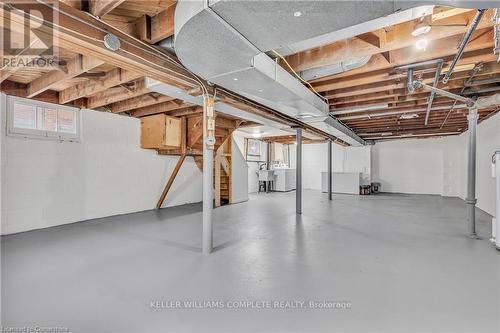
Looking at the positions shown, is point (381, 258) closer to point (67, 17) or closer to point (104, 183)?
Answer: point (67, 17)

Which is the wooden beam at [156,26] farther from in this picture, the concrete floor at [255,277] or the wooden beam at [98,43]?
the concrete floor at [255,277]

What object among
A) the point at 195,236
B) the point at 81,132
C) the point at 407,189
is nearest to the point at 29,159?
the point at 81,132

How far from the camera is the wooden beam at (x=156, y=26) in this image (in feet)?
6.19

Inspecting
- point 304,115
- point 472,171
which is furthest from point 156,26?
point 472,171

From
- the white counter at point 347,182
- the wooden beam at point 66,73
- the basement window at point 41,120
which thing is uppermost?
the wooden beam at point 66,73

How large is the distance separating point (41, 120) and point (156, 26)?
3.28 metres

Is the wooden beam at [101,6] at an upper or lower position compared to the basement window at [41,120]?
upper

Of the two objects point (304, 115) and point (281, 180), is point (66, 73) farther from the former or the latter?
point (281, 180)

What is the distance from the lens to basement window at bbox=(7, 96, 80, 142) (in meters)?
3.60

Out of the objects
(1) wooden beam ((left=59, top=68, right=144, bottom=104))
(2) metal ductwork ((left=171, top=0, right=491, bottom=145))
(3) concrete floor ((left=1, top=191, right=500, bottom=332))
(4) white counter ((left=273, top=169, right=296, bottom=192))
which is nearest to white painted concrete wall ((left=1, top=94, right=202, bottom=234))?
(3) concrete floor ((left=1, top=191, right=500, bottom=332))

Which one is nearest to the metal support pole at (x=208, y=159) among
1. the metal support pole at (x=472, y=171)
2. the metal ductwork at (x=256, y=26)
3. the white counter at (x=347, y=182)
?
the metal ductwork at (x=256, y=26)

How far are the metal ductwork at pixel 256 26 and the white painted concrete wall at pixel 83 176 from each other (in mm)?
3436

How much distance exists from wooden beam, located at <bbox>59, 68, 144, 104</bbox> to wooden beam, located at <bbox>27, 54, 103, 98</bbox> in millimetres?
407

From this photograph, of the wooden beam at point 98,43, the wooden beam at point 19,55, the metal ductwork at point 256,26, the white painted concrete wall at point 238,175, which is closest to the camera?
the metal ductwork at point 256,26
